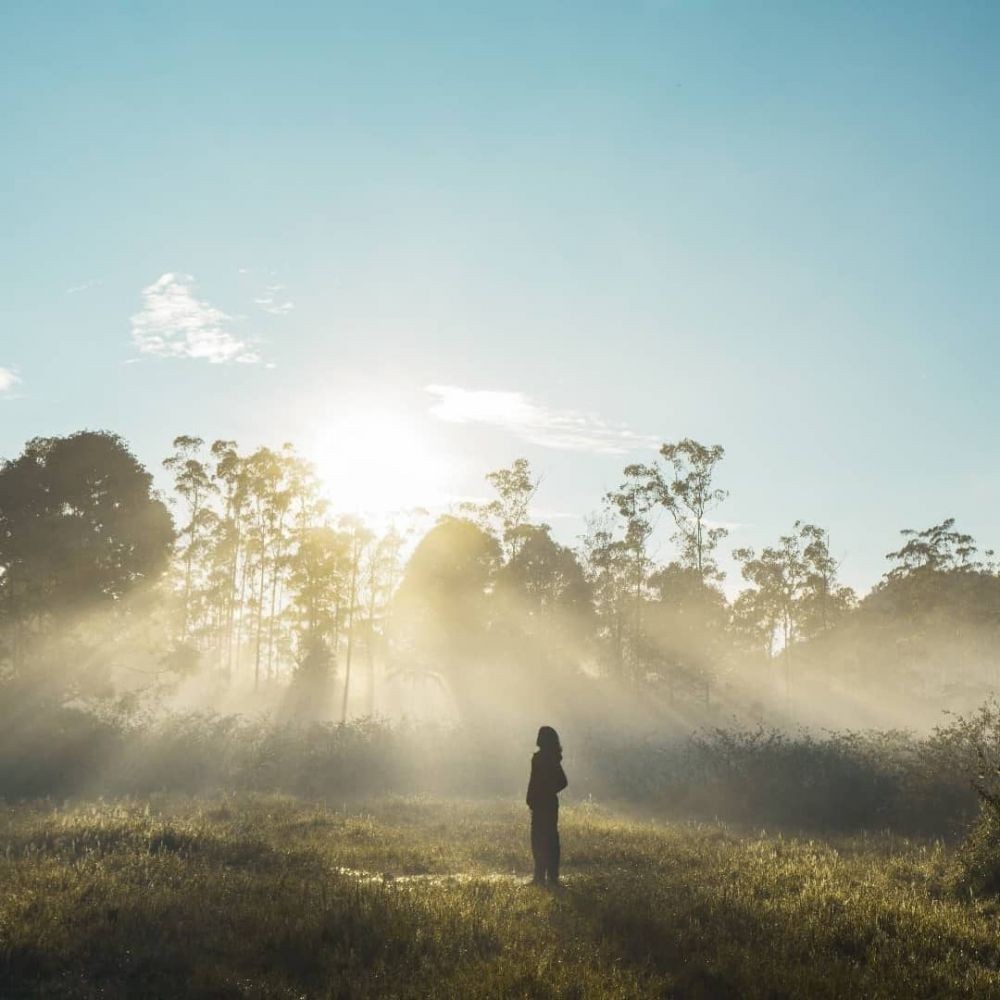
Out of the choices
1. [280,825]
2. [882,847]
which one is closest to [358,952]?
[280,825]

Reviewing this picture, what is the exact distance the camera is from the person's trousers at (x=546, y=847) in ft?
40.6

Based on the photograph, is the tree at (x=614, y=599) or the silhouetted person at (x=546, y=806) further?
the tree at (x=614, y=599)

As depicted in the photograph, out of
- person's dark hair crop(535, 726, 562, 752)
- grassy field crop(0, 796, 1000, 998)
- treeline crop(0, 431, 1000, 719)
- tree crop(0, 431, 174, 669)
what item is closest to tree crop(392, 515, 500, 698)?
treeline crop(0, 431, 1000, 719)

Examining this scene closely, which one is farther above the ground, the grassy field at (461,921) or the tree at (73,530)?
the tree at (73,530)

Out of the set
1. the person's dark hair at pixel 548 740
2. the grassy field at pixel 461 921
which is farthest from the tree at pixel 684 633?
the person's dark hair at pixel 548 740

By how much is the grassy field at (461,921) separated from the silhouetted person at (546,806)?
1.44ft

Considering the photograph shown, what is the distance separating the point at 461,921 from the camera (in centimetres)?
909

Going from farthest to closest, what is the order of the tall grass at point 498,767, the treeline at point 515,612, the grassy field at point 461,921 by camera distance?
the treeline at point 515,612 < the tall grass at point 498,767 < the grassy field at point 461,921

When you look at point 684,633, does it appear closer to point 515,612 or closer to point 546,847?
point 515,612

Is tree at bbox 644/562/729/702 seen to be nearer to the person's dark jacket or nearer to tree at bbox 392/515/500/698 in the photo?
tree at bbox 392/515/500/698

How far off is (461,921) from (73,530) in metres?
26.6

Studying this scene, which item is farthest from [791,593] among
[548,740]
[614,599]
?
[548,740]

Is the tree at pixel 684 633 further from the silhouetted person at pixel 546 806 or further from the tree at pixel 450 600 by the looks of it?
the silhouetted person at pixel 546 806

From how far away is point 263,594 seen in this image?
62.2 metres
